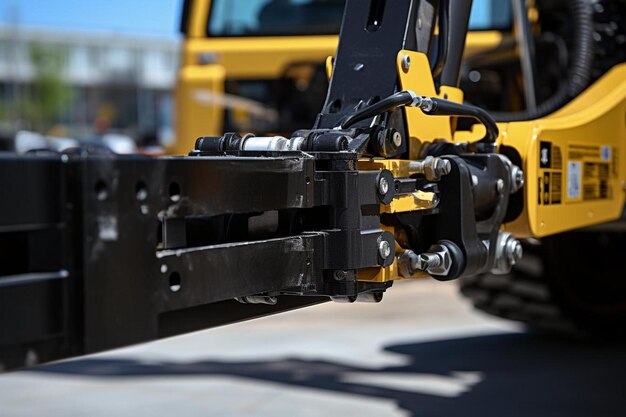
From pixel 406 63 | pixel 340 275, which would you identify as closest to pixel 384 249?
pixel 340 275

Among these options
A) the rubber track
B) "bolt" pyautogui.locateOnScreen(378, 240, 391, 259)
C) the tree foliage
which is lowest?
the rubber track

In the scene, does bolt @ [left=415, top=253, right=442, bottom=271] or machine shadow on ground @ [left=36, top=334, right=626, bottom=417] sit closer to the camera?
bolt @ [left=415, top=253, right=442, bottom=271]

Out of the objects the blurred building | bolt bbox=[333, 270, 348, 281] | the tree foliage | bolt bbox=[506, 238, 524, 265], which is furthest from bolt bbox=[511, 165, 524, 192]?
the tree foliage

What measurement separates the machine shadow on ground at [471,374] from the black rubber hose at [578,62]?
4.28 feet

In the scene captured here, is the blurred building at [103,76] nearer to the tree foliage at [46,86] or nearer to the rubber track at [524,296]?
the tree foliage at [46,86]

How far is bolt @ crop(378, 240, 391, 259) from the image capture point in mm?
2330

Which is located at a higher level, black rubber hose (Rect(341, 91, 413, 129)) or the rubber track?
black rubber hose (Rect(341, 91, 413, 129))

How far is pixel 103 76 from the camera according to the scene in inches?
1682

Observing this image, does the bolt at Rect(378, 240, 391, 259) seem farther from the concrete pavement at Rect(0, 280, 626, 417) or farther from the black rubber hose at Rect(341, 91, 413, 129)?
the concrete pavement at Rect(0, 280, 626, 417)

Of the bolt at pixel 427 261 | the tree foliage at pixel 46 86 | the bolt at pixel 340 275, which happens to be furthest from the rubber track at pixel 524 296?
the tree foliage at pixel 46 86

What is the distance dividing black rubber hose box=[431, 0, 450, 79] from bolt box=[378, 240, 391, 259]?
2.26 feet

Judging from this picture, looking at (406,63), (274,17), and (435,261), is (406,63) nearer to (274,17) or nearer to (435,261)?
(435,261)

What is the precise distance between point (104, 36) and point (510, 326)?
123ft

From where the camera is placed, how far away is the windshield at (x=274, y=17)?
5359 millimetres
